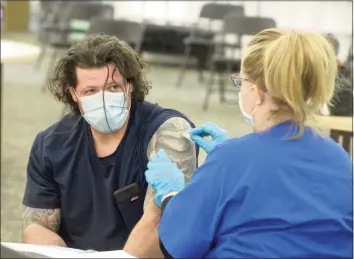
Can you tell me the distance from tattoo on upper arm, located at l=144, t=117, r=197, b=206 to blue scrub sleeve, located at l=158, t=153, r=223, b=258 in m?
0.42

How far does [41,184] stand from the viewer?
1750mm

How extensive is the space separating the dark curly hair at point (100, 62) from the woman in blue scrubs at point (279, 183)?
53 cm

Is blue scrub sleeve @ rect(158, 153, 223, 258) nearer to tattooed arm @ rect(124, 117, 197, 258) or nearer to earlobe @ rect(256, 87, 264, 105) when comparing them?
earlobe @ rect(256, 87, 264, 105)

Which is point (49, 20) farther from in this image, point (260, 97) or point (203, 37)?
point (260, 97)

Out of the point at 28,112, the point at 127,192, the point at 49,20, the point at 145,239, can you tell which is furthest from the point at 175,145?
the point at 49,20

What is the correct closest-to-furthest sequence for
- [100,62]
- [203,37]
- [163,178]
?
[163,178] → [100,62] → [203,37]

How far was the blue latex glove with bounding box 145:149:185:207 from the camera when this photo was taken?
56.6 inches

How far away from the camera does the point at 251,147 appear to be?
1.18m

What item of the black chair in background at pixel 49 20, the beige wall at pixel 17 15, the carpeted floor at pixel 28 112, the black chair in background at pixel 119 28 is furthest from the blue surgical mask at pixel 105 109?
the beige wall at pixel 17 15

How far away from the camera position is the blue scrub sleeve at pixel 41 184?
5.73 feet

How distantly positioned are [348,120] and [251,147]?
168cm

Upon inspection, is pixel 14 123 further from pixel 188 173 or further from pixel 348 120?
pixel 188 173

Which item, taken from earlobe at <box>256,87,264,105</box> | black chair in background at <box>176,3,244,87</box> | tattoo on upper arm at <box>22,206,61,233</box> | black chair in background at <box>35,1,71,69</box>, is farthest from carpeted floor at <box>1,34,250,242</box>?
earlobe at <box>256,87,264,105</box>

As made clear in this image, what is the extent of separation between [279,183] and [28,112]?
14.7 ft
